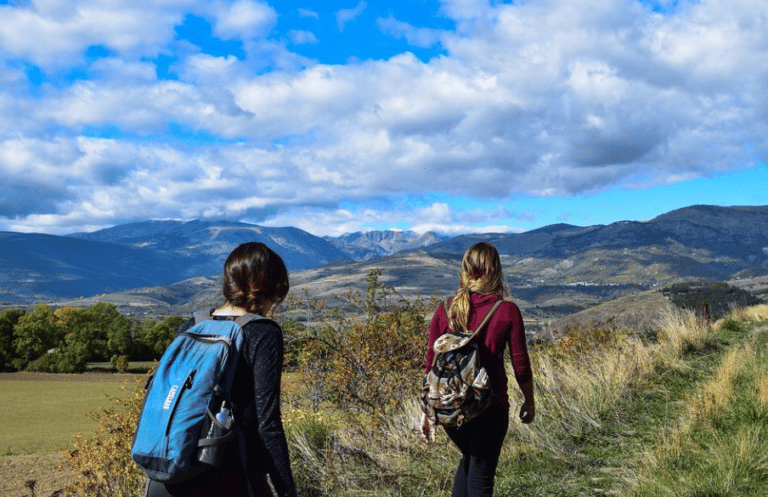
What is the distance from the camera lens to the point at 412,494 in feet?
16.6

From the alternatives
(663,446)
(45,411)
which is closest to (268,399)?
(663,446)

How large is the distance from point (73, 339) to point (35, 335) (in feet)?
13.5

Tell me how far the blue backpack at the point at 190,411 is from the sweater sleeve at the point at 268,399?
0.08 meters

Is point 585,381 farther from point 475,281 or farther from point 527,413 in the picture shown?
point 475,281

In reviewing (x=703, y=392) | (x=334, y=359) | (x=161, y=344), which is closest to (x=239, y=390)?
(x=703, y=392)

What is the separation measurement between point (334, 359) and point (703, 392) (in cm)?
485

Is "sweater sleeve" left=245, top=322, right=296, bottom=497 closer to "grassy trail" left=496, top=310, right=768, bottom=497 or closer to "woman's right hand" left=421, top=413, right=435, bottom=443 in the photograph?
"woman's right hand" left=421, top=413, right=435, bottom=443

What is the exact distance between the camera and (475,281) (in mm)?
3723

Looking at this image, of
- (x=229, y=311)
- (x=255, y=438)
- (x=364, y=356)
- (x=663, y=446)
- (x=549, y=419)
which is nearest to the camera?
(x=255, y=438)

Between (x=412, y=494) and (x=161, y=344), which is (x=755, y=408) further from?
(x=161, y=344)

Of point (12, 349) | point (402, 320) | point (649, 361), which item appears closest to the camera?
point (649, 361)

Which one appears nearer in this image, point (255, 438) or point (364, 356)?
point (255, 438)

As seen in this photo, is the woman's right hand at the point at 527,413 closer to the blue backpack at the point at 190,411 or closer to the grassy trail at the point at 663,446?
the grassy trail at the point at 663,446

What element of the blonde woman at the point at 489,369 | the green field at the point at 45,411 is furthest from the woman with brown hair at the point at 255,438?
the green field at the point at 45,411
